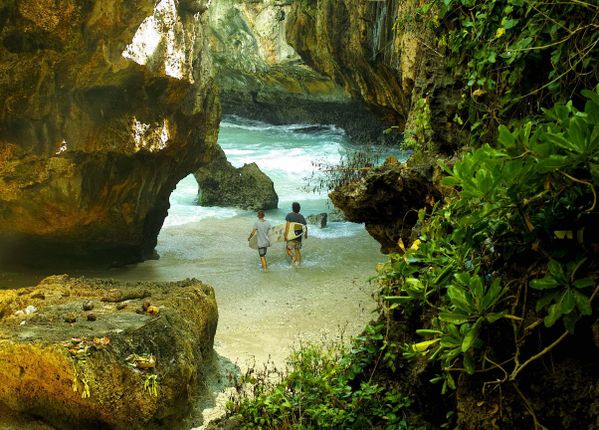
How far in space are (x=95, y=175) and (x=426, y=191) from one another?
576cm

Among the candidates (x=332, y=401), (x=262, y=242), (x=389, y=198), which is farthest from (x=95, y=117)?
(x=332, y=401)

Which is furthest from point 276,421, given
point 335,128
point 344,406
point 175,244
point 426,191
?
point 335,128

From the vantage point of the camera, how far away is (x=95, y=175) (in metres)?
9.70

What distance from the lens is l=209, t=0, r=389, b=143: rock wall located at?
25312 millimetres

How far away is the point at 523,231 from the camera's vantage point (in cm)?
246

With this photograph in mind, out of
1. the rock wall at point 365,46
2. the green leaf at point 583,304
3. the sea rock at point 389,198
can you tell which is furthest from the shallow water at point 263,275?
the green leaf at point 583,304

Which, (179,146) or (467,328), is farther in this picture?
(179,146)

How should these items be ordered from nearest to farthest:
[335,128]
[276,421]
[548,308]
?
1. [548,308]
2. [276,421]
3. [335,128]

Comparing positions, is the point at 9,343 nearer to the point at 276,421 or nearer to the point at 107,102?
the point at 276,421

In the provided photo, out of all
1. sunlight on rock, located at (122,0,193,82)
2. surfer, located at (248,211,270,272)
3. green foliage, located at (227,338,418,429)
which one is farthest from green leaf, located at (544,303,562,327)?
surfer, located at (248,211,270,272)

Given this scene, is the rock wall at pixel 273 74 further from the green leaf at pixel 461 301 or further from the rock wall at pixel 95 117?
the green leaf at pixel 461 301

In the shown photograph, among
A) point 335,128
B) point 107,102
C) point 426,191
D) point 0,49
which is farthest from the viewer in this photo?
point 335,128

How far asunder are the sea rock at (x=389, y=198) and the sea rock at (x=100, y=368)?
2200mm

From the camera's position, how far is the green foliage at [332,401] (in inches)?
132
